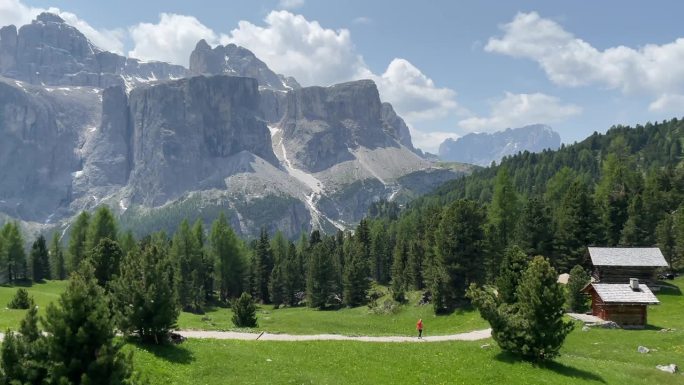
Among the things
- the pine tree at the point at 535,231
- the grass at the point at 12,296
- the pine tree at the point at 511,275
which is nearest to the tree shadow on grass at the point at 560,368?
the pine tree at the point at 511,275

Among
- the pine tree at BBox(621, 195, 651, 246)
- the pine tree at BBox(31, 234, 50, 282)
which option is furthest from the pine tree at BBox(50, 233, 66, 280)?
the pine tree at BBox(621, 195, 651, 246)

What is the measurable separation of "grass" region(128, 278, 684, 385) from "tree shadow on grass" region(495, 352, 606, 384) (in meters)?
0.07

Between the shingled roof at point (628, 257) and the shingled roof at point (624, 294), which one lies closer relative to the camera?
the shingled roof at point (624, 294)

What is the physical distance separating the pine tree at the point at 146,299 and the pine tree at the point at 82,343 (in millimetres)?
10145

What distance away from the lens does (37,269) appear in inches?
4082

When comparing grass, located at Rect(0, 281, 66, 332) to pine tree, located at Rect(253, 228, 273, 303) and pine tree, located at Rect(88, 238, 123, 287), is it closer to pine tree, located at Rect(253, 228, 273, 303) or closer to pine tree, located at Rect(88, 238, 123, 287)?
pine tree, located at Rect(88, 238, 123, 287)

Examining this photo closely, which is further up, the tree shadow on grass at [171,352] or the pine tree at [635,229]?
the pine tree at [635,229]

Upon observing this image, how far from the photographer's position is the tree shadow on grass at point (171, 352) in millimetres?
32525

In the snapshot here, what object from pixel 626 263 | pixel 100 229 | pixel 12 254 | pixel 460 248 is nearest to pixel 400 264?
pixel 460 248

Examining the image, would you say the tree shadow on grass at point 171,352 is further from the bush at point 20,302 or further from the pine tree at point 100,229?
the pine tree at point 100,229

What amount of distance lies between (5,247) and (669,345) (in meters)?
111

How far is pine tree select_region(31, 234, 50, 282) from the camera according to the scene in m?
103

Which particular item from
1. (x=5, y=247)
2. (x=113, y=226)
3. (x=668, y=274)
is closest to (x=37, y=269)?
(x=5, y=247)

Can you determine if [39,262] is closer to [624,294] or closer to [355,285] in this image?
[355,285]
